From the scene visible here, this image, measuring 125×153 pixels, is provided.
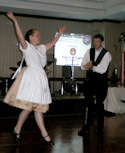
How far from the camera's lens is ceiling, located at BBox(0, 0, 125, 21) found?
807 cm

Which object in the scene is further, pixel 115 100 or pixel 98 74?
pixel 115 100

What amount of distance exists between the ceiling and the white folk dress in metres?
5.59

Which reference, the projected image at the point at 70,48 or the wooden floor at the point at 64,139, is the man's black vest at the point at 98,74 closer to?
the wooden floor at the point at 64,139

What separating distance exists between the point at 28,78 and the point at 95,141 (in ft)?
3.55

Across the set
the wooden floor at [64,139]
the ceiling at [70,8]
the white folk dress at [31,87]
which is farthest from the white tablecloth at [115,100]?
the ceiling at [70,8]

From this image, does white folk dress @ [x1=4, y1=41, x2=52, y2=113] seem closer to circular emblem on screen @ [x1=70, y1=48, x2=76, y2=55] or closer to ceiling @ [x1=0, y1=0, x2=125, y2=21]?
ceiling @ [x1=0, y1=0, x2=125, y2=21]

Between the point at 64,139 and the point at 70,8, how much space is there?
636 centimetres

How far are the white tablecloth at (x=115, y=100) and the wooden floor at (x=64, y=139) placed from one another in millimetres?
1057

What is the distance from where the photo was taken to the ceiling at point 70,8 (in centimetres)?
807

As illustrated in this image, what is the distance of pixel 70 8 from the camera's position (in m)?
8.62

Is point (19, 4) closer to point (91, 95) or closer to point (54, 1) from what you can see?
point (54, 1)

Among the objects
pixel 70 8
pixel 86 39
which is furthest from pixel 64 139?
pixel 86 39

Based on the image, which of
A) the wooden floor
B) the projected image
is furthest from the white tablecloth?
the projected image

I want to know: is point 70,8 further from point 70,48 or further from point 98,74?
point 98,74
